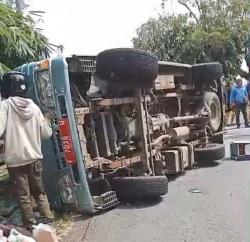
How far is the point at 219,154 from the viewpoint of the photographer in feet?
30.7

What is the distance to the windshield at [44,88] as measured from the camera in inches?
224

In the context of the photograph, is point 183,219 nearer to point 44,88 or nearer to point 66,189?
point 66,189

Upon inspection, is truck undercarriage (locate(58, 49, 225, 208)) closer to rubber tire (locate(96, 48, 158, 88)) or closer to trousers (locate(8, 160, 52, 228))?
rubber tire (locate(96, 48, 158, 88))

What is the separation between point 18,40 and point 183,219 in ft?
11.8

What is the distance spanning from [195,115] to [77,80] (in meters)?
3.61

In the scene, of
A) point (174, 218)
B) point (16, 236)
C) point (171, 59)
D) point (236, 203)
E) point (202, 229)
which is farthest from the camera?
point (171, 59)

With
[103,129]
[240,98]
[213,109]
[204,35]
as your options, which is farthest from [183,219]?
[204,35]

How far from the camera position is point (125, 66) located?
20.5 ft

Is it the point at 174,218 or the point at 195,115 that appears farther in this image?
the point at 195,115

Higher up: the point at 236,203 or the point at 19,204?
the point at 19,204

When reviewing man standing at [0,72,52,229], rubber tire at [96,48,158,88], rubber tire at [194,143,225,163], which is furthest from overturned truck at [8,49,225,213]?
rubber tire at [194,143,225,163]

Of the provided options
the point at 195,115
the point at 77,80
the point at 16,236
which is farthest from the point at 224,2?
the point at 16,236

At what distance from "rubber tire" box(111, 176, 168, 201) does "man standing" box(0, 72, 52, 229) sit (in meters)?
1.24

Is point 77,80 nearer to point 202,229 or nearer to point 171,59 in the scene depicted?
point 202,229
